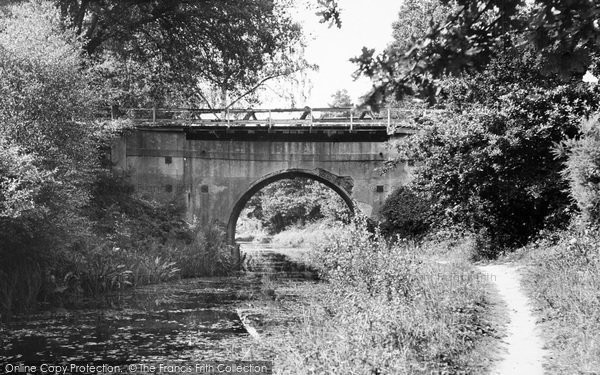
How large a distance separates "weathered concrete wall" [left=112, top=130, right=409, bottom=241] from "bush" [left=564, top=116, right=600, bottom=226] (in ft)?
46.5

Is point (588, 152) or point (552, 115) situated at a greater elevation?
point (552, 115)

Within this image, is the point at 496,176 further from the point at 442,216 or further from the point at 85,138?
the point at 85,138

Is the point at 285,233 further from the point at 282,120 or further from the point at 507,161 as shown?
the point at 507,161

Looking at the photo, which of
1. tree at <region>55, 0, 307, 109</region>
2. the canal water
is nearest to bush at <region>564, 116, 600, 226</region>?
the canal water

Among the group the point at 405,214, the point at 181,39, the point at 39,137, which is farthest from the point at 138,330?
the point at 181,39

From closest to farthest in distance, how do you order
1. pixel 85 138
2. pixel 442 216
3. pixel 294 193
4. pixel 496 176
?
pixel 496 176 < pixel 85 138 < pixel 442 216 < pixel 294 193

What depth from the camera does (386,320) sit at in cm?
814

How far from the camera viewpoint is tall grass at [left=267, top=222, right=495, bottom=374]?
23.1 feet

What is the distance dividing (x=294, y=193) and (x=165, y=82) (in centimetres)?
3140

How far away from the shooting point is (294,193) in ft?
196

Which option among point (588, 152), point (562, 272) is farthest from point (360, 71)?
point (588, 152)

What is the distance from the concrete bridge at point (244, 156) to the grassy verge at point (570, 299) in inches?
535

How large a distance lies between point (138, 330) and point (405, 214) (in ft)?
46.6

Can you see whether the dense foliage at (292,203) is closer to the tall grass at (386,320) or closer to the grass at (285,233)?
the grass at (285,233)
